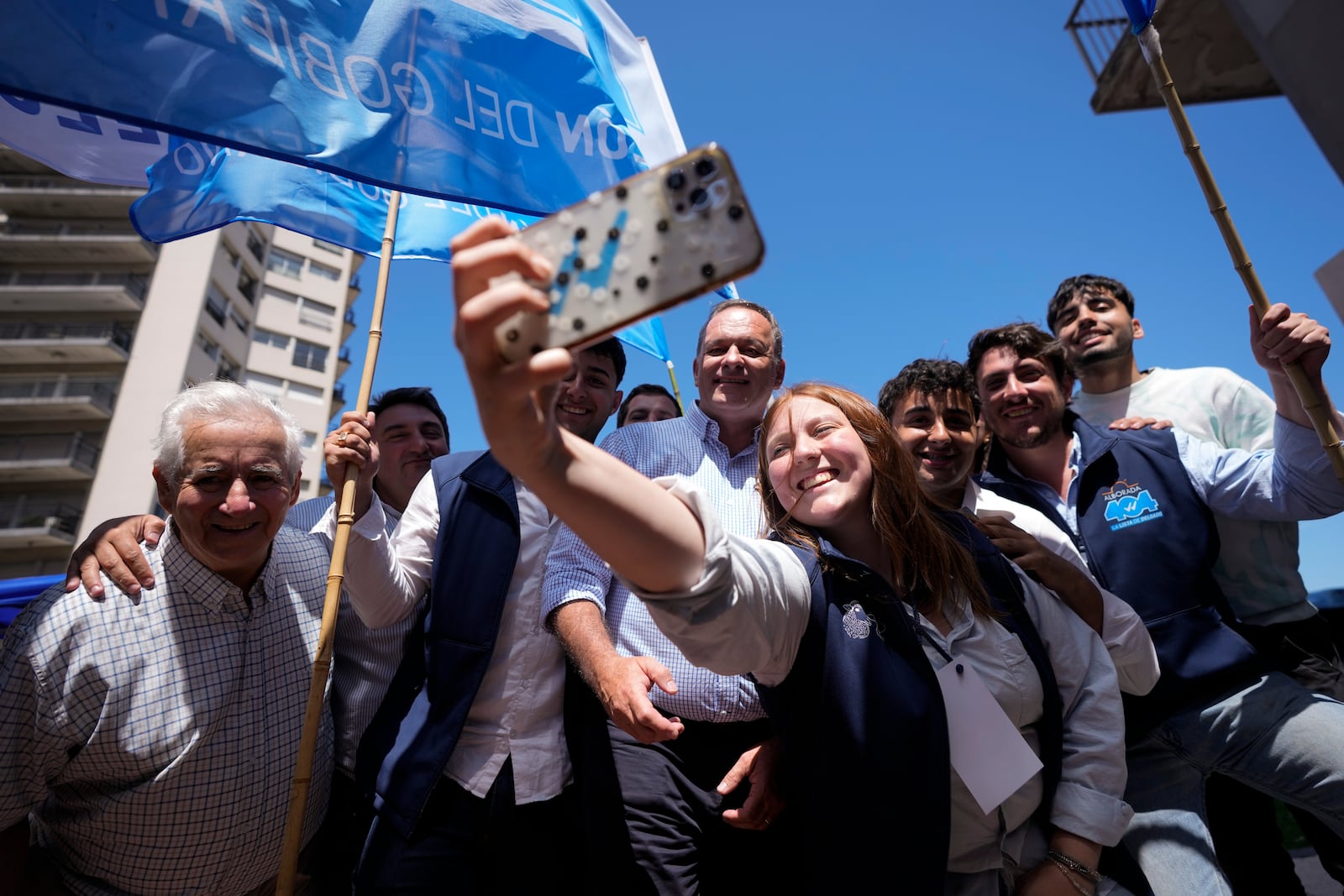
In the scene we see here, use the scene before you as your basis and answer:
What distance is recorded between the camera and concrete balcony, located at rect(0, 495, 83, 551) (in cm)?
3069

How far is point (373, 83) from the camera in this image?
2969 millimetres

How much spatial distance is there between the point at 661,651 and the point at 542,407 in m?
1.54

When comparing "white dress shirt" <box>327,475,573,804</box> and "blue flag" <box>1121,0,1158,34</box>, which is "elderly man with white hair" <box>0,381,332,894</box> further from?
"blue flag" <box>1121,0,1158,34</box>

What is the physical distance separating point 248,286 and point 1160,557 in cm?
4475

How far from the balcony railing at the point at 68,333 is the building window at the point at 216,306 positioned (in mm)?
3547

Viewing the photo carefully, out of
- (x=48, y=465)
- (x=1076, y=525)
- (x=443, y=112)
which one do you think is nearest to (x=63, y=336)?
(x=48, y=465)

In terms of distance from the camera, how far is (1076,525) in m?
2.96

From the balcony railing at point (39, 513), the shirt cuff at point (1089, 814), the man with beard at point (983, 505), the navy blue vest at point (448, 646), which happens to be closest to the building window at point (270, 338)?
the balcony railing at point (39, 513)

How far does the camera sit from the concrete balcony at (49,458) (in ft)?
104

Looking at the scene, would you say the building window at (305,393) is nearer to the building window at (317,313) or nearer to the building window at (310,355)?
the building window at (310,355)

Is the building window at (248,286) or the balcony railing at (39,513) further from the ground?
the building window at (248,286)

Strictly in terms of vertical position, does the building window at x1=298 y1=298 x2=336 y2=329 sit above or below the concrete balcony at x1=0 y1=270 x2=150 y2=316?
above

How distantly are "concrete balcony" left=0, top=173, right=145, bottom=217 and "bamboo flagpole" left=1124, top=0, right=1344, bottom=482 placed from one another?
1696 inches

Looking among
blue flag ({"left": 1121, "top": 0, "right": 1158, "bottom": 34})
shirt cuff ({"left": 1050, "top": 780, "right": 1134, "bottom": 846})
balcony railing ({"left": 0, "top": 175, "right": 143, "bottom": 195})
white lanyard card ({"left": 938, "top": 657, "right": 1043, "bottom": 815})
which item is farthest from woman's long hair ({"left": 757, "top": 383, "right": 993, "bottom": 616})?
balcony railing ({"left": 0, "top": 175, "right": 143, "bottom": 195})
